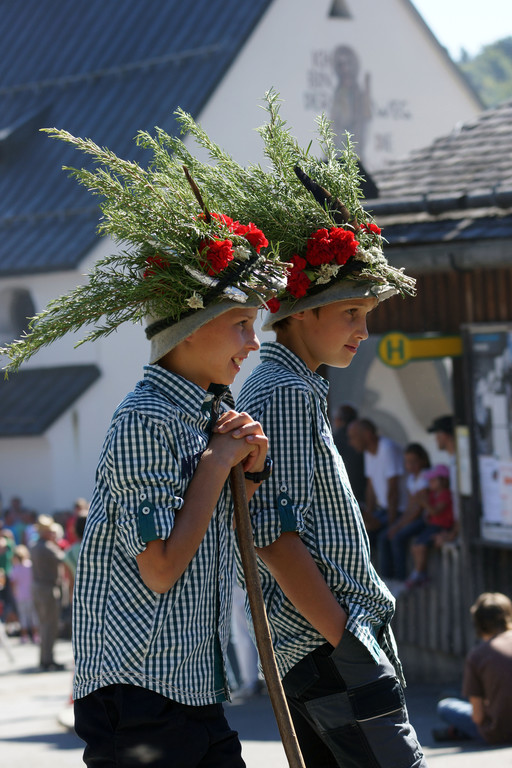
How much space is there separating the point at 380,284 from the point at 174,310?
68cm

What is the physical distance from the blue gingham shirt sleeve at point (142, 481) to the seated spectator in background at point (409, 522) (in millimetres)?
7105

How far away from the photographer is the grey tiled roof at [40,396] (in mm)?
24781

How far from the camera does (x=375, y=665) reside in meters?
3.09

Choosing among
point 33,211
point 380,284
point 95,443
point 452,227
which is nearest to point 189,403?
point 380,284

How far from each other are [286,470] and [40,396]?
22.7 meters

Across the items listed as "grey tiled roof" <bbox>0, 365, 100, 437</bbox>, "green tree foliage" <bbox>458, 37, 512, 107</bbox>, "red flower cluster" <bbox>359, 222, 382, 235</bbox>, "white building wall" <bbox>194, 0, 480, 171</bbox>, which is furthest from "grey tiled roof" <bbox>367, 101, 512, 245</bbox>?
"green tree foliage" <bbox>458, 37, 512, 107</bbox>

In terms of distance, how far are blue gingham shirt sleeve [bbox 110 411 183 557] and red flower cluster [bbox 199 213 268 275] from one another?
396 millimetres

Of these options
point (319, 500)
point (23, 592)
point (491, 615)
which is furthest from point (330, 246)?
point (23, 592)

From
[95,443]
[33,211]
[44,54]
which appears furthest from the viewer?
[44,54]

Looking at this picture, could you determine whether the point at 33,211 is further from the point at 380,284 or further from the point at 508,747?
the point at 380,284

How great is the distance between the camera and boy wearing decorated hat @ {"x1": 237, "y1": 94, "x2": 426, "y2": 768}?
3041 mm

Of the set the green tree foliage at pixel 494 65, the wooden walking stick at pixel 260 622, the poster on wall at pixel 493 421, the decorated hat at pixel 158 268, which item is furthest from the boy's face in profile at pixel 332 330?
the green tree foliage at pixel 494 65

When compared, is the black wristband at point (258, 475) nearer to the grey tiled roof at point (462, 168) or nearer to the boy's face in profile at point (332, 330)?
the boy's face in profile at point (332, 330)

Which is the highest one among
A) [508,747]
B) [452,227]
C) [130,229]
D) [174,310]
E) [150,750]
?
[452,227]
